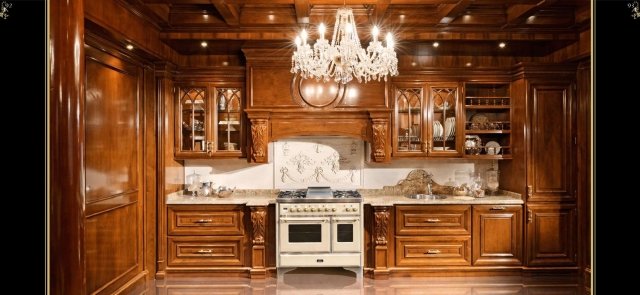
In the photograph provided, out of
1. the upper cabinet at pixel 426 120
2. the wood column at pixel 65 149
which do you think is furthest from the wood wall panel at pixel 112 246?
the upper cabinet at pixel 426 120

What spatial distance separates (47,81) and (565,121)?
4.69 m

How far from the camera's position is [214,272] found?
4.54 meters

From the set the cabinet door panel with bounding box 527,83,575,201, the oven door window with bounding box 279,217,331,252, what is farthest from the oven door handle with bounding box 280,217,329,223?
the cabinet door panel with bounding box 527,83,575,201

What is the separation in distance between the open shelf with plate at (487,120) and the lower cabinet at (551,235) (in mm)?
704

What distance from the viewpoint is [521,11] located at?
12.4 ft

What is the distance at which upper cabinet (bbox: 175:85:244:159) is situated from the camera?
188 inches

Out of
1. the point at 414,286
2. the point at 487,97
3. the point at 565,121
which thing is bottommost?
the point at 414,286

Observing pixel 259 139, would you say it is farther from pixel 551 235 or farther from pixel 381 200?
pixel 551 235

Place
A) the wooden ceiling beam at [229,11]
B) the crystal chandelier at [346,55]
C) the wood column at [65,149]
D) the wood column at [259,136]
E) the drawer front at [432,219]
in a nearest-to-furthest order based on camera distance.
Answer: the wood column at [65,149] → the crystal chandelier at [346,55] → the wooden ceiling beam at [229,11] → the drawer front at [432,219] → the wood column at [259,136]

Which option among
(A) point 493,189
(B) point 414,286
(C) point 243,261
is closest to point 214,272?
(C) point 243,261

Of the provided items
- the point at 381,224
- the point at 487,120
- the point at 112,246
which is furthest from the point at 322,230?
the point at 487,120

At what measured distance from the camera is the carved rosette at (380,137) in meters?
4.67

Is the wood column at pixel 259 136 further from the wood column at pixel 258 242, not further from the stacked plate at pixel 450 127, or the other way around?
the stacked plate at pixel 450 127

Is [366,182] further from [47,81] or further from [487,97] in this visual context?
[47,81]
